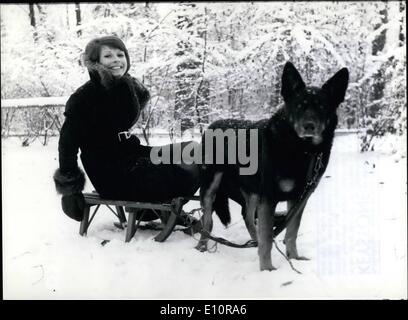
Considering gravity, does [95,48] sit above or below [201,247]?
above

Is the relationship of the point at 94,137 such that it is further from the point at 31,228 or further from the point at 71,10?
the point at 71,10

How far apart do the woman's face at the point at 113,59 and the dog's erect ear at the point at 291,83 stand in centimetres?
122

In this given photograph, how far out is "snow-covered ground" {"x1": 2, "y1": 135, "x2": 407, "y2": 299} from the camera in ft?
7.22

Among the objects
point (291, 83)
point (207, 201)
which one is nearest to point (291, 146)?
point (291, 83)

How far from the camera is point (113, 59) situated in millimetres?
2723

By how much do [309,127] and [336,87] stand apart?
0.96ft

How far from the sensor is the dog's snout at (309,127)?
2.10 meters

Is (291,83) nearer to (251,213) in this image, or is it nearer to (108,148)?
(251,213)

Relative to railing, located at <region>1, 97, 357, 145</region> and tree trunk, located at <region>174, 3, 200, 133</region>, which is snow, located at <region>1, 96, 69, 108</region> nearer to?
railing, located at <region>1, 97, 357, 145</region>

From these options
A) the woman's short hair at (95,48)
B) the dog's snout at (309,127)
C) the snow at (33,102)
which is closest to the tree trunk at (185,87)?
the snow at (33,102)

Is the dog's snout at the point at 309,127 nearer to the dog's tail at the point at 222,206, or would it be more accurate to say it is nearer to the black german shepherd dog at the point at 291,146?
the black german shepherd dog at the point at 291,146

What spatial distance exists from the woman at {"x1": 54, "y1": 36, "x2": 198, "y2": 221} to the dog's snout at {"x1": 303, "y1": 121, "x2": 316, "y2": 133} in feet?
3.39

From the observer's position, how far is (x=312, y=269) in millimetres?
2398
